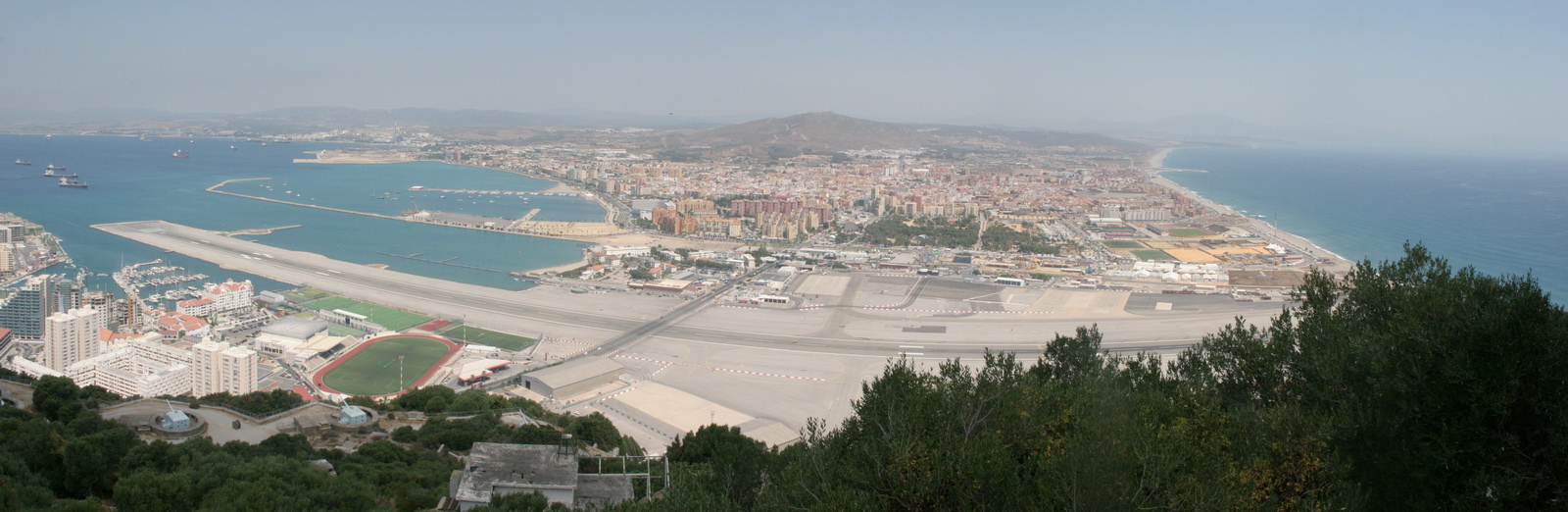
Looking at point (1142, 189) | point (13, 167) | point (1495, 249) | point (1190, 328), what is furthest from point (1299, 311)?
point (13, 167)

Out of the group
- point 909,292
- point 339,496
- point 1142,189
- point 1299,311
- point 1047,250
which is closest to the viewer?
point 339,496

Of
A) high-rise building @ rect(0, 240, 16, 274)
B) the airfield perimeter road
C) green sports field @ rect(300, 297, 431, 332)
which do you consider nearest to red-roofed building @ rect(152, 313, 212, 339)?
green sports field @ rect(300, 297, 431, 332)

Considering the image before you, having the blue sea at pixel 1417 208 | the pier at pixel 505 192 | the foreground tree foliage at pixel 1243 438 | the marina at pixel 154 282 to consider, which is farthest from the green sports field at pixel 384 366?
the pier at pixel 505 192

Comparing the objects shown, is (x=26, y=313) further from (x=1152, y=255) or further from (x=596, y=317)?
(x=1152, y=255)

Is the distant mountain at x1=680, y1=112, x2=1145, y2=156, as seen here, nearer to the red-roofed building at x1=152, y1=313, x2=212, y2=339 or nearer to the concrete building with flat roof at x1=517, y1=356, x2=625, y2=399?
the red-roofed building at x1=152, y1=313, x2=212, y2=339

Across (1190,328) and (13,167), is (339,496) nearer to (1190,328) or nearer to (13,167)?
(1190,328)

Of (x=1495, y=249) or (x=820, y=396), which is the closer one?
(x=820, y=396)
